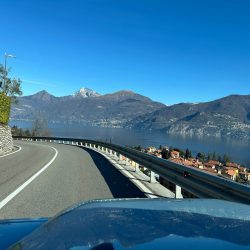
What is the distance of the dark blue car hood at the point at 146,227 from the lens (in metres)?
2.36

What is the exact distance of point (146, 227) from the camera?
265cm

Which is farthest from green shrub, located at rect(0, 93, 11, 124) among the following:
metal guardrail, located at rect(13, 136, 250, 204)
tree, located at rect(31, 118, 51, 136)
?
tree, located at rect(31, 118, 51, 136)

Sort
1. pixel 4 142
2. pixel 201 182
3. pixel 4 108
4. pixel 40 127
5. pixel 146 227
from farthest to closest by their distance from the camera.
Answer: pixel 40 127 < pixel 4 108 < pixel 4 142 < pixel 201 182 < pixel 146 227

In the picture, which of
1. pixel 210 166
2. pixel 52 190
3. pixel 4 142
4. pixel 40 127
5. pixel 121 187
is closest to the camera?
pixel 52 190

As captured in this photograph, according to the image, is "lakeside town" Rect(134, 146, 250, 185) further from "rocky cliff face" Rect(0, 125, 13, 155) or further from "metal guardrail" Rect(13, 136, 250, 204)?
"rocky cliff face" Rect(0, 125, 13, 155)

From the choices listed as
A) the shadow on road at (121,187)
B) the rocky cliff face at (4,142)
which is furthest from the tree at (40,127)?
the shadow on road at (121,187)

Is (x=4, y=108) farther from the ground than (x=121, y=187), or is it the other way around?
(x=4, y=108)

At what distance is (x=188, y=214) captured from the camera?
297 cm

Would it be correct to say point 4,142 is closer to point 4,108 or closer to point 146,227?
point 4,108

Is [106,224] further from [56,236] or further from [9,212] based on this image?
[9,212]

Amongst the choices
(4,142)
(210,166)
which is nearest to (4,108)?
(4,142)

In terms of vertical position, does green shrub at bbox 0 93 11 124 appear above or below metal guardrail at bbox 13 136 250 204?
above

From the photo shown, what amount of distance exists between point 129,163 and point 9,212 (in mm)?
13668

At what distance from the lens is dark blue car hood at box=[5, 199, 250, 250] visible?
2359mm
